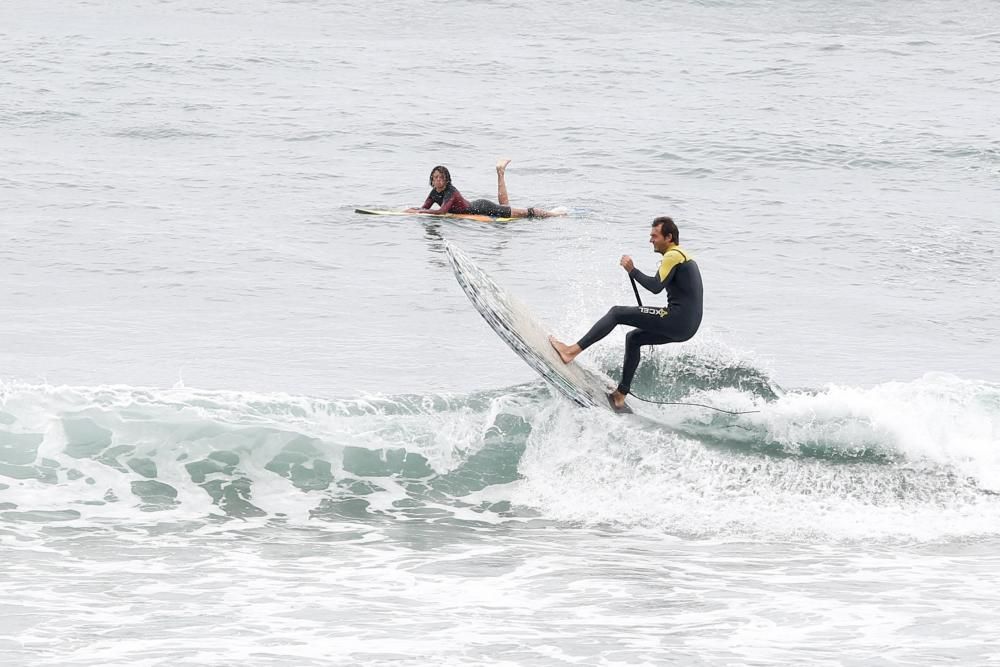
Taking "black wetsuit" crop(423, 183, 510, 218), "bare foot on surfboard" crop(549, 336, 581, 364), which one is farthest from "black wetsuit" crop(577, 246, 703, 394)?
"black wetsuit" crop(423, 183, 510, 218)

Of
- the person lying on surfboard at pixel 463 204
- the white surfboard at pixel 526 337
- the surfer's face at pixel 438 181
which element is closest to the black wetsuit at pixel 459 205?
the person lying on surfboard at pixel 463 204

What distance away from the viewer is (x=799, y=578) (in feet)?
30.4

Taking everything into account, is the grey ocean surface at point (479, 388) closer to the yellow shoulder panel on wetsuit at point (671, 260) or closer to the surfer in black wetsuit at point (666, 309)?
the surfer in black wetsuit at point (666, 309)

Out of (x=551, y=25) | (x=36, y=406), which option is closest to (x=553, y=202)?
(x=36, y=406)

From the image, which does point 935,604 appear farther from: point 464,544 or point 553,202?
point 553,202

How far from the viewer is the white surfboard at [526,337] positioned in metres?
11.4

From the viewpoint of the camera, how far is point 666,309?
11.4 meters

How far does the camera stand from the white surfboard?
1140 centimetres

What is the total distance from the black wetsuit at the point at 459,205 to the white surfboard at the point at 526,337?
32.2 ft

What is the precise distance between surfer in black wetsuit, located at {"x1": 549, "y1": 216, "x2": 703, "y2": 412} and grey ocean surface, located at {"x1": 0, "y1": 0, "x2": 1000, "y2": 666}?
86cm

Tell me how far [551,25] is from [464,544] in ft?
118

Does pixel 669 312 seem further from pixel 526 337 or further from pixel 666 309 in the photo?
pixel 526 337

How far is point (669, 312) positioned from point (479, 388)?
123 inches

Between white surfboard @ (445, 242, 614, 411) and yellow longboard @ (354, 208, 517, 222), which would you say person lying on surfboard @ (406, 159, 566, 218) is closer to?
yellow longboard @ (354, 208, 517, 222)
